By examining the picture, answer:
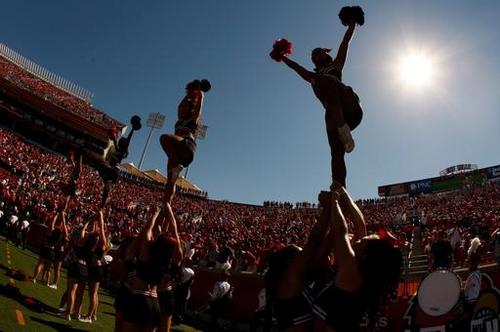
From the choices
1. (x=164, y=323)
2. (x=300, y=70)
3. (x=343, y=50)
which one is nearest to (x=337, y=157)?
(x=300, y=70)

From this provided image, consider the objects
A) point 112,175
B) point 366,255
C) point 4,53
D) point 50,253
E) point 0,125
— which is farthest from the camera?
point 4,53

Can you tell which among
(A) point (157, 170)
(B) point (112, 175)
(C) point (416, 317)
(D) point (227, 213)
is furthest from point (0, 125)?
(C) point (416, 317)

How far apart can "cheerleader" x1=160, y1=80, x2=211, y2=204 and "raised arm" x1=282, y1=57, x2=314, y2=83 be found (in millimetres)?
1739

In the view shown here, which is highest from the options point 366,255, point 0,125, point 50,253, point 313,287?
point 0,125

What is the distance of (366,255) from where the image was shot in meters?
2.65

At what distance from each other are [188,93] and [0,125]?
4865cm

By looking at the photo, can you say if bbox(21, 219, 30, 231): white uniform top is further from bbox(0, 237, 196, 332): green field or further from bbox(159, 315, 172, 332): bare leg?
bbox(159, 315, 172, 332): bare leg

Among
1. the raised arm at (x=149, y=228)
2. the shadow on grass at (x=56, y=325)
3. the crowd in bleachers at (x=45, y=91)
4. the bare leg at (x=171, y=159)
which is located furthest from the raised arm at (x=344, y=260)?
the crowd in bleachers at (x=45, y=91)

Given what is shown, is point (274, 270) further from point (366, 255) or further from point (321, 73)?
point (321, 73)

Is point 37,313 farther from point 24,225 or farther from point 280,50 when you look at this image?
point 24,225

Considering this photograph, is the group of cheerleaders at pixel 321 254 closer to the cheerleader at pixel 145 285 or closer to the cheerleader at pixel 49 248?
the cheerleader at pixel 145 285

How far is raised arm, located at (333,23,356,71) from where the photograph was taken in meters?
→ 3.85

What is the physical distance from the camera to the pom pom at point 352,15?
12.3ft

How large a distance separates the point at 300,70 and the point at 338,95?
0.48 meters
